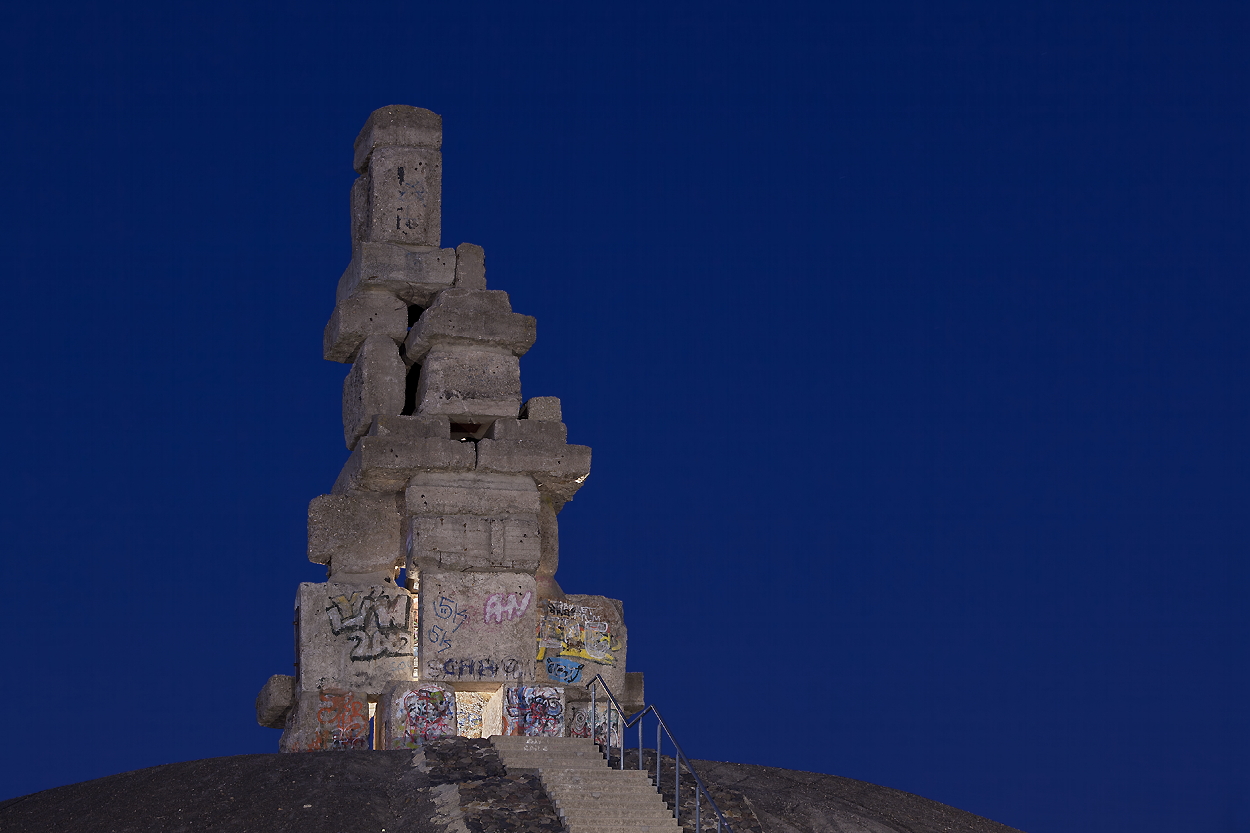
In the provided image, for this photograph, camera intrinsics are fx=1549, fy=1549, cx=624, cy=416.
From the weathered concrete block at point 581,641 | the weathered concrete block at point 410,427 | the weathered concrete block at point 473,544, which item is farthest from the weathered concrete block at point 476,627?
the weathered concrete block at point 410,427

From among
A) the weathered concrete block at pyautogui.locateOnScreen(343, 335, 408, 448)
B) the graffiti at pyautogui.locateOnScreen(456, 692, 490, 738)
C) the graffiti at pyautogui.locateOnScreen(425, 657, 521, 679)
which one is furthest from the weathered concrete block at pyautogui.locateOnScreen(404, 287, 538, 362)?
the graffiti at pyautogui.locateOnScreen(456, 692, 490, 738)

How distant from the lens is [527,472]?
56.4ft

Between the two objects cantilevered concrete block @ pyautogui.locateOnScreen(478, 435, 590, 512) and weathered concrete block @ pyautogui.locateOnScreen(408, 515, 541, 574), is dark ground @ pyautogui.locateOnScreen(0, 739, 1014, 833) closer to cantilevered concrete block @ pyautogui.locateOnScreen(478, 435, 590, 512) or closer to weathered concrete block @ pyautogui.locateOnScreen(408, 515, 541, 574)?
weathered concrete block @ pyautogui.locateOnScreen(408, 515, 541, 574)

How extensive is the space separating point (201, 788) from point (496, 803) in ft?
8.29

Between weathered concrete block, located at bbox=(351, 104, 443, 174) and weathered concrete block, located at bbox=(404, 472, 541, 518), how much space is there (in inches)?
161

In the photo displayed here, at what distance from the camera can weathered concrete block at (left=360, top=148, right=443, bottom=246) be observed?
18.0 m

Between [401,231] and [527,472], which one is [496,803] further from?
[401,231]

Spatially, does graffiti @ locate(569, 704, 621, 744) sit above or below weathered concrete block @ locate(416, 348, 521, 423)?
below

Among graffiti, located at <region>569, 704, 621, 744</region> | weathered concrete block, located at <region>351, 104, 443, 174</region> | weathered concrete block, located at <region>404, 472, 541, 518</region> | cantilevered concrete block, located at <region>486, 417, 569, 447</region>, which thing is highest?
weathered concrete block, located at <region>351, 104, 443, 174</region>

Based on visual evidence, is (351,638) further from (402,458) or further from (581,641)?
(581,641)

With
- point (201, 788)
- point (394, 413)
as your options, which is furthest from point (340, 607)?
point (201, 788)

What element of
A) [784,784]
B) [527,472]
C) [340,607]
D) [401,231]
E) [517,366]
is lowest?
[784,784]

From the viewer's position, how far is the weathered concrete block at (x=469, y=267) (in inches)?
708

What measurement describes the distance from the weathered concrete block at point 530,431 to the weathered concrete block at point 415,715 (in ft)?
9.49
